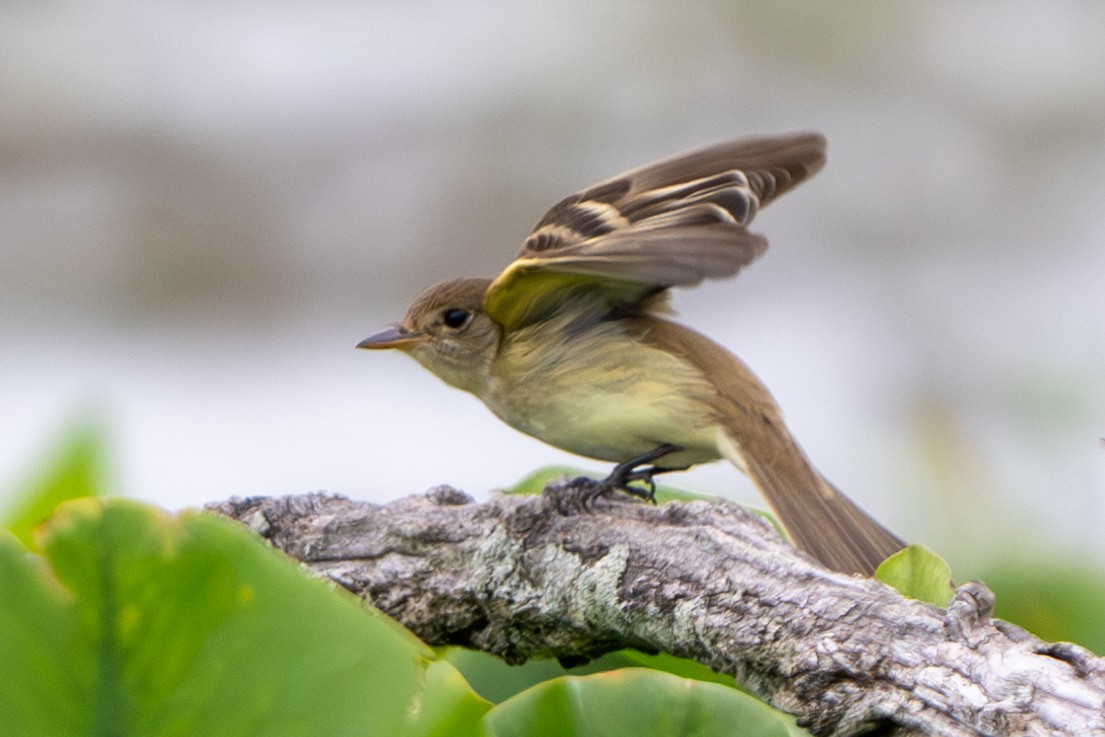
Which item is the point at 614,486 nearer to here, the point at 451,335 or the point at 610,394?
the point at 610,394

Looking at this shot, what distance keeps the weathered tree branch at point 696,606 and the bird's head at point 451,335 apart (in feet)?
1.79

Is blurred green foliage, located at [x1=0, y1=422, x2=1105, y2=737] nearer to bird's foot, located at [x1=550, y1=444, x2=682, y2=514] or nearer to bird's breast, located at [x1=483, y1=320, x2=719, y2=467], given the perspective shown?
bird's foot, located at [x1=550, y1=444, x2=682, y2=514]

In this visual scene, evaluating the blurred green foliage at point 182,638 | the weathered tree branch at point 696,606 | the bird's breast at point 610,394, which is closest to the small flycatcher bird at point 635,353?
the bird's breast at point 610,394

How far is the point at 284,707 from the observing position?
77 cm

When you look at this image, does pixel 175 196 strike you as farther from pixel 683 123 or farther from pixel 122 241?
pixel 683 123

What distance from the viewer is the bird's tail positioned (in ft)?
5.44

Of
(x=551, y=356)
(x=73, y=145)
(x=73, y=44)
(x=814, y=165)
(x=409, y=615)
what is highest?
(x=73, y=44)

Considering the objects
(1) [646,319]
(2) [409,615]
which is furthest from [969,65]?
(2) [409,615]

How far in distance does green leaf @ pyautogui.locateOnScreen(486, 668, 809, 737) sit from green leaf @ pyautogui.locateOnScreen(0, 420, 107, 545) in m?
0.61

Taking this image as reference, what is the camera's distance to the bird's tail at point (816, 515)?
5.44 feet

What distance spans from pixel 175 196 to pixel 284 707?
5.83m

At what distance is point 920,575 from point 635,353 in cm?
78

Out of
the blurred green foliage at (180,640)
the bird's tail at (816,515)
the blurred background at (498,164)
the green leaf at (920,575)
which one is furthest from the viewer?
the blurred background at (498,164)

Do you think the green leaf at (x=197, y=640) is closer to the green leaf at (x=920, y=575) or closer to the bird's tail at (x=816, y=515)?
the green leaf at (x=920, y=575)
